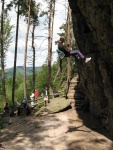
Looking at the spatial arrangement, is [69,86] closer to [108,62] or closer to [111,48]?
[108,62]

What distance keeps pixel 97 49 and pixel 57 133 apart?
5.46 m

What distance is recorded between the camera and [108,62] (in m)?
13.5

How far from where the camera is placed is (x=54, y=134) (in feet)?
49.8

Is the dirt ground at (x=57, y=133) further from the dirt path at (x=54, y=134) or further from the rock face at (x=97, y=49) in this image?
the rock face at (x=97, y=49)

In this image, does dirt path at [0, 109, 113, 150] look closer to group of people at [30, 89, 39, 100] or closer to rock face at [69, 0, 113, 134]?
rock face at [69, 0, 113, 134]

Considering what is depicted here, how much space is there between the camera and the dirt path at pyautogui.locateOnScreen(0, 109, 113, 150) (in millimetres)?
13211

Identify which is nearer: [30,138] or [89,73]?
[30,138]

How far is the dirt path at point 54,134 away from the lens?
43.3 ft

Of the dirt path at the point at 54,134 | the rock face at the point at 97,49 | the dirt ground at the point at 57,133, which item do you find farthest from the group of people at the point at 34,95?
the rock face at the point at 97,49

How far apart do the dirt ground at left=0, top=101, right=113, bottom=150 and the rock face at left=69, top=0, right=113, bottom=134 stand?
1.11 metres

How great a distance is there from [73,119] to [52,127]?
2143mm

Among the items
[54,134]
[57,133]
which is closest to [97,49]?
[57,133]

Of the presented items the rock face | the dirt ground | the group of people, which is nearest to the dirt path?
the dirt ground

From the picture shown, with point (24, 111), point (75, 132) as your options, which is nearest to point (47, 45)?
point (24, 111)
